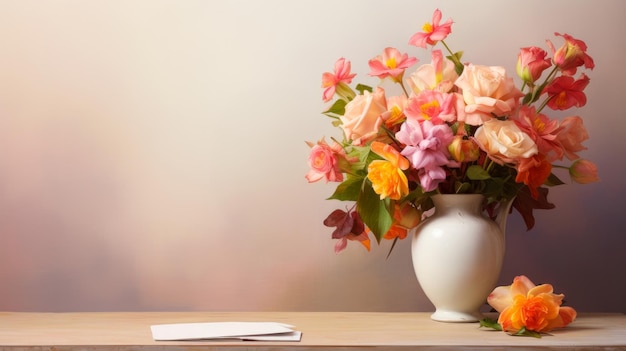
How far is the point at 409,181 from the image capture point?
146cm

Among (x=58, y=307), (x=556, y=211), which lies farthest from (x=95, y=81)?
(x=556, y=211)

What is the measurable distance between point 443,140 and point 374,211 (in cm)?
19

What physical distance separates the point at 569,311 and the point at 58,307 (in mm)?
1118

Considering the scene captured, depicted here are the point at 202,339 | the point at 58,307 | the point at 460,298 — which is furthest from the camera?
the point at 58,307

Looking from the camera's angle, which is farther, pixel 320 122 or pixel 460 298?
pixel 320 122

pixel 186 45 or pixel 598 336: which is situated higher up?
pixel 186 45

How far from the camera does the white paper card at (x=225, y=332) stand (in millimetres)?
1269

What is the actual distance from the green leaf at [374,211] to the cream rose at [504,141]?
8.2 inches

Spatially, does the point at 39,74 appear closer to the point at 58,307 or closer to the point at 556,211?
the point at 58,307

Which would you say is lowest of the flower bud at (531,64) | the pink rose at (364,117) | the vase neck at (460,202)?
the vase neck at (460,202)

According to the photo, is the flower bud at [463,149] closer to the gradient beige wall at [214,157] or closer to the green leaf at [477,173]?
the green leaf at [477,173]

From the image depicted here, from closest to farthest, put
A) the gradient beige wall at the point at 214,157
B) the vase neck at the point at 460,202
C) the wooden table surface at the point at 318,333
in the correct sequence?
the wooden table surface at the point at 318,333, the vase neck at the point at 460,202, the gradient beige wall at the point at 214,157

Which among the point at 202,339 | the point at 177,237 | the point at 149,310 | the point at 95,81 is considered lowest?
the point at 202,339

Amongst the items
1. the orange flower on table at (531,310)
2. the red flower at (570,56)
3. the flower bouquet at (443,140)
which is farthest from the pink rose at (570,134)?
the orange flower on table at (531,310)
